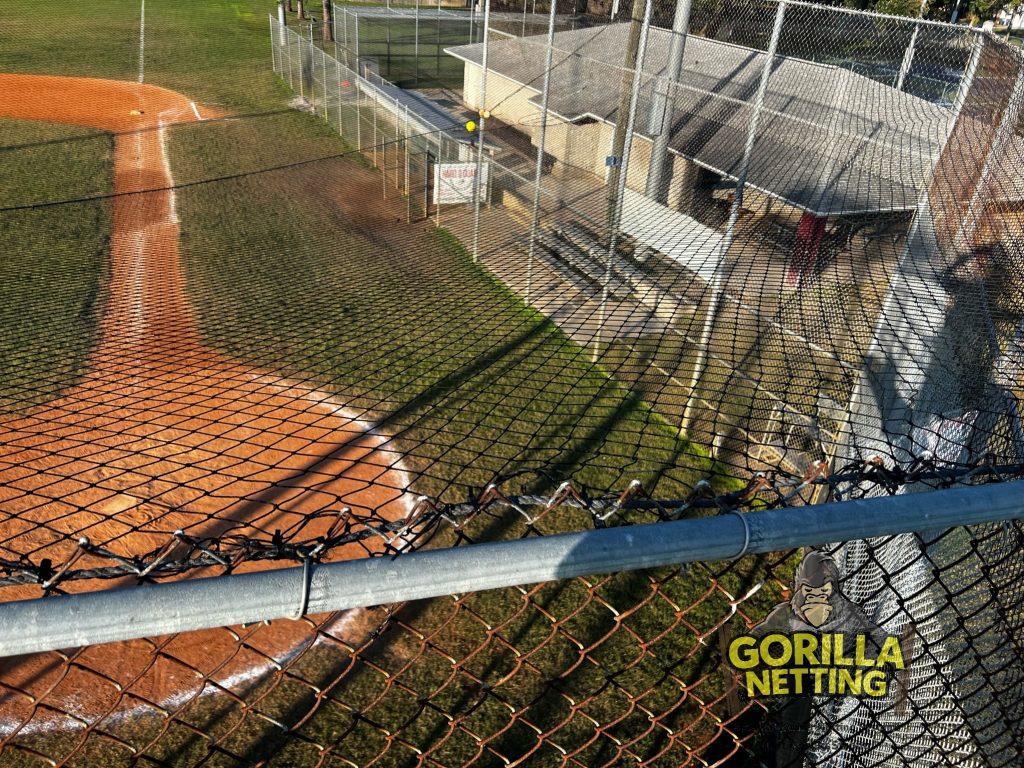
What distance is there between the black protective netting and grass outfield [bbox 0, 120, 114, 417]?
77 millimetres

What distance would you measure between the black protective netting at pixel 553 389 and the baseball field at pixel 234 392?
0.05 m

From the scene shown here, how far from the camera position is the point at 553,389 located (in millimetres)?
7992

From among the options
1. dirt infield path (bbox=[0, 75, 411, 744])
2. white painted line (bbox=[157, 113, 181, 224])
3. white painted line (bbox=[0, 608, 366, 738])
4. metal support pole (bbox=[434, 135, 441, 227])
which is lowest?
white painted line (bbox=[0, 608, 366, 738])

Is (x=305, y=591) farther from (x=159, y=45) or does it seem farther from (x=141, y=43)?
(x=141, y=43)

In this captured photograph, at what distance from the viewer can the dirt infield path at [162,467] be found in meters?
4.39

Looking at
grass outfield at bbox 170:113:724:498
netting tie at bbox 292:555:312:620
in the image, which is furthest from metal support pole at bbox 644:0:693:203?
netting tie at bbox 292:555:312:620

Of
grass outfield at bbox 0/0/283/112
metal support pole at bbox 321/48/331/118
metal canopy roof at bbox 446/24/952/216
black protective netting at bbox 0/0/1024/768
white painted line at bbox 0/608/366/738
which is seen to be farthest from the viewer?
grass outfield at bbox 0/0/283/112

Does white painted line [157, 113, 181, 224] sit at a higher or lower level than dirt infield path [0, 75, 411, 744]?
higher

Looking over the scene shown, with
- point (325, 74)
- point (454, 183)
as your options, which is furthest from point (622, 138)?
point (325, 74)

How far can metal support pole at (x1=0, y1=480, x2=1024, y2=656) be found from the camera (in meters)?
0.96

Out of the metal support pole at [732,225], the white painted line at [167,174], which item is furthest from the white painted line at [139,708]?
the white painted line at [167,174]

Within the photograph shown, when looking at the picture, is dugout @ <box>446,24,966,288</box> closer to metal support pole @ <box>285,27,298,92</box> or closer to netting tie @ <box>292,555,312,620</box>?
netting tie @ <box>292,555,312,620</box>

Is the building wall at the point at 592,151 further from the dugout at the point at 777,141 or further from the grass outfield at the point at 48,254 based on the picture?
the grass outfield at the point at 48,254

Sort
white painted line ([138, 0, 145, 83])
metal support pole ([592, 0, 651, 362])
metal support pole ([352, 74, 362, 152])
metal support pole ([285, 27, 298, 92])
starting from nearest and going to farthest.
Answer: metal support pole ([592, 0, 651, 362]) → metal support pole ([352, 74, 362, 152]) → metal support pole ([285, 27, 298, 92]) → white painted line ([138, 0, 145, 83])
